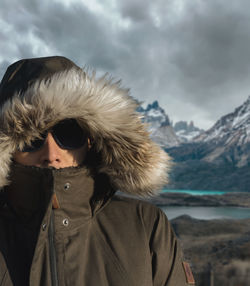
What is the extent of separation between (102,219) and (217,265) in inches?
430

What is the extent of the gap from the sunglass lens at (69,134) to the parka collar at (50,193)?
0.51 feet

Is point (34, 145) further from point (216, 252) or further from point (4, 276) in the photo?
point (216, 252)

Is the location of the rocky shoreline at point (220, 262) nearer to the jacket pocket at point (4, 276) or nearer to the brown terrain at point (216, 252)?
the brown terrain at point (216, 252)

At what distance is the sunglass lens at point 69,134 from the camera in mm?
1632

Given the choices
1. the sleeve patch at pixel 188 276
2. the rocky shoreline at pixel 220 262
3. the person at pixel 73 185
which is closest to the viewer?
the person at pixel 73 185

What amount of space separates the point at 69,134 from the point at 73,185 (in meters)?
0.30

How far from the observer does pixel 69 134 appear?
1678 millimetres

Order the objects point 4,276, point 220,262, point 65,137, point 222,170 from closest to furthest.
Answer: point 4,276, point 65,137, point 220,262, point 222,170

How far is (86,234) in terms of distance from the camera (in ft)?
5.23

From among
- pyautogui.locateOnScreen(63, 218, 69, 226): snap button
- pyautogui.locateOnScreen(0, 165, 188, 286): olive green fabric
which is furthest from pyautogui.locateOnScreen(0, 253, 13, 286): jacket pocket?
pyautogui.locateOnScreen(63, 218, 69, 226): snap button

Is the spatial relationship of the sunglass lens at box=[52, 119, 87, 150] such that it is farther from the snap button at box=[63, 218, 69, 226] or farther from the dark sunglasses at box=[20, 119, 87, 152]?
the snap button at box=[63, 218, 69, 226]

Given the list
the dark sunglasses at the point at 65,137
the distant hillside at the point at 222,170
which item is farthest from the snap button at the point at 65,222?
the distant hillside at the point at 222,170

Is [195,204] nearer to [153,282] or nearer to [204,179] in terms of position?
[153,282]

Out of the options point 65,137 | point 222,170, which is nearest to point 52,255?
point 65,137
